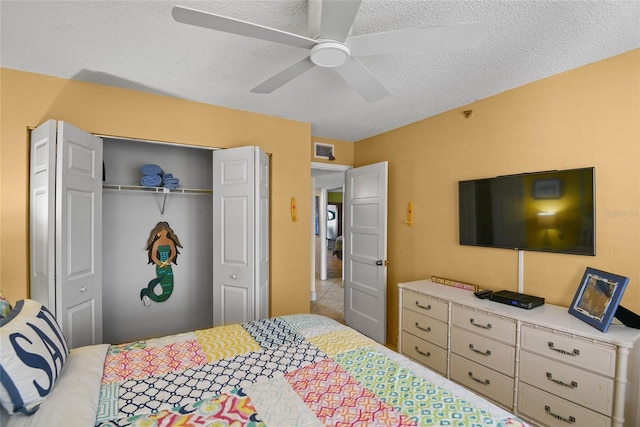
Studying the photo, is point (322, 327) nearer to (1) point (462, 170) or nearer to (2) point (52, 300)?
(2) point (52, 300)

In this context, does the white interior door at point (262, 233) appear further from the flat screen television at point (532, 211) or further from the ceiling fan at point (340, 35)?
the flat screen television at point (532, 211)

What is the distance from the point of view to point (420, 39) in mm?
1351

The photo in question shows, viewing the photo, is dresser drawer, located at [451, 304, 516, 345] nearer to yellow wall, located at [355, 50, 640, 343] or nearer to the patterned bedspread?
yellow wall, located at [355, 50, 640, 343]

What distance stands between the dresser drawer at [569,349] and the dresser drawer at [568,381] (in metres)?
0.04

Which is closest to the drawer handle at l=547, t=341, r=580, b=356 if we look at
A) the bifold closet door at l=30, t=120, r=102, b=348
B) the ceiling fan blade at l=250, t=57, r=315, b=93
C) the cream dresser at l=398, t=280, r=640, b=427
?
the cream dresser at l=398, t=280, r=640, b=427

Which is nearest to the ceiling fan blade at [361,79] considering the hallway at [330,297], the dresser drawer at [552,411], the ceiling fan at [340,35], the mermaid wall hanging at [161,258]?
the ceiling fan at [340,35]

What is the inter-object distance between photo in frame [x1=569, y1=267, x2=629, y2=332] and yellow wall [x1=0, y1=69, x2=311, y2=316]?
2364 mm

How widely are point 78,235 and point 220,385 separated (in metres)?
1.72

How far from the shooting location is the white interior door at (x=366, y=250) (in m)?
3.43

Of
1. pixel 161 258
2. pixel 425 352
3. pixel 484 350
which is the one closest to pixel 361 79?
pixel 484 350

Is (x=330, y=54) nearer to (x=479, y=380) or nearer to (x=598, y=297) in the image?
(x=598, y=297)

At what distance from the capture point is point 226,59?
6.75ft

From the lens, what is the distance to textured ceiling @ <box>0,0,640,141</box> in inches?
60.8

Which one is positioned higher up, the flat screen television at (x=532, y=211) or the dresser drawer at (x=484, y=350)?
the flat screen television at (x=532, y=211)
